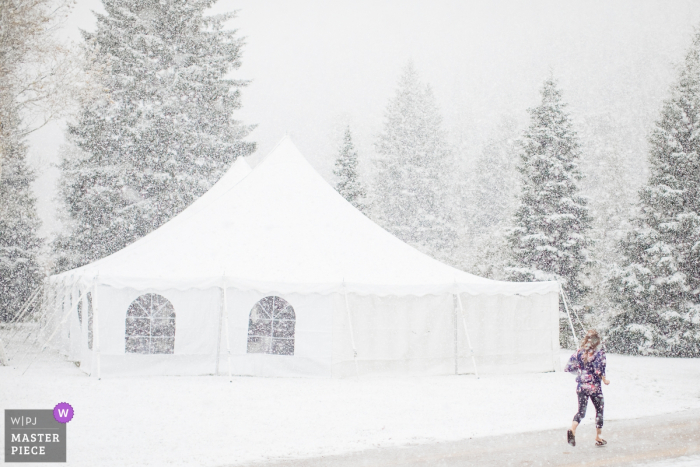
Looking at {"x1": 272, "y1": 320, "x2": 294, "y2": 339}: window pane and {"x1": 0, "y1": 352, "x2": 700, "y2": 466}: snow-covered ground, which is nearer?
{"x1": 0, "y1": 352, "x2": 700, "y2": 466}: snow-covered ground

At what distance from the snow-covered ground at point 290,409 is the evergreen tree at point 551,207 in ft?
23.1

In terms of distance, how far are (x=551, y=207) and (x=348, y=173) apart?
9035 mm

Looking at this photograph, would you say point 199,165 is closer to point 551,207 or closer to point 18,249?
point 18,249

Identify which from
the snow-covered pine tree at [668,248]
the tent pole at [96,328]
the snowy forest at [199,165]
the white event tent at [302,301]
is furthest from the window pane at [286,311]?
the snow-covered pine tree at [668,248]

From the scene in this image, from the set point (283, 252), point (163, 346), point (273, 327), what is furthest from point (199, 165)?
point (163, 346)

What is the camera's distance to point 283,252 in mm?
12914

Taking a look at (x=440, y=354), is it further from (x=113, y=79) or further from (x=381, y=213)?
(x=381, y=213)

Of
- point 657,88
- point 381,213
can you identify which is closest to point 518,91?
point 657,88

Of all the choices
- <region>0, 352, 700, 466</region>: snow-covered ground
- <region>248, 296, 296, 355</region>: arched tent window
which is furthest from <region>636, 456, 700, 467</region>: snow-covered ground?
<region>248, 296, 296, 355</region>: arched tent window

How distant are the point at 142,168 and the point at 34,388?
1320 cm

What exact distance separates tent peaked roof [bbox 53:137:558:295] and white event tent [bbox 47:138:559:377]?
0.03 m

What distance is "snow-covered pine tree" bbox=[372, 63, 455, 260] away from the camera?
110ft

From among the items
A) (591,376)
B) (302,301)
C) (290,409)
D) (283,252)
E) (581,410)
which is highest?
(283,252)

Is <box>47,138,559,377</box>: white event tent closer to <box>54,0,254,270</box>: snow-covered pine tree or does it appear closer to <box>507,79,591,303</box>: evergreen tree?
<box>507,79,591,303</box>: evergreen tree
